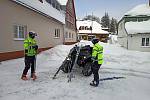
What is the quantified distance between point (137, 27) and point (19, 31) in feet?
60.6

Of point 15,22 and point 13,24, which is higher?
point 15,22

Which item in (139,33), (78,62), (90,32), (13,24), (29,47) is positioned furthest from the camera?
(90,32)

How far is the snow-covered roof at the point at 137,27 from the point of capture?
26938 mm

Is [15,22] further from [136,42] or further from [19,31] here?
[136,42]

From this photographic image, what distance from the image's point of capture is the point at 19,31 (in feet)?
48.0

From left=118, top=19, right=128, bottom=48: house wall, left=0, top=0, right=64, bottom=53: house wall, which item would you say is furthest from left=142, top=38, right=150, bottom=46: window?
left=0, top=0, right=64, bottom=53: house wall

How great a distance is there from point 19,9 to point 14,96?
9.35 metres

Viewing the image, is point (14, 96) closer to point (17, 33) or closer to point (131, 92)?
point (131, 92)

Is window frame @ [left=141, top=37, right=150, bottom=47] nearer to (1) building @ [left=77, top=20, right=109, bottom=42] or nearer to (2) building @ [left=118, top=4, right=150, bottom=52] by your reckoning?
(2) building @ [left=118, top=4, right=150, bottom=52]

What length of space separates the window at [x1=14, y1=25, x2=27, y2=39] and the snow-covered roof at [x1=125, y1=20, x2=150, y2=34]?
52.4 ft

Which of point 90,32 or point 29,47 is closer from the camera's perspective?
point 29,47

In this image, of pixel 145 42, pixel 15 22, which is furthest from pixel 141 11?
pixel 15 22

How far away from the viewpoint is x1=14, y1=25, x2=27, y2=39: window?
1409 cm

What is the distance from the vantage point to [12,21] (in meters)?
13.3
